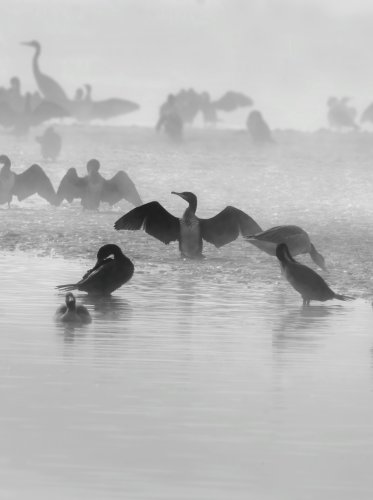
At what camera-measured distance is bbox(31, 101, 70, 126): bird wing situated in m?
42.3

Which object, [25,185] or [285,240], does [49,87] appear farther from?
[285,240]

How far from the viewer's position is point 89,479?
23.2 ft

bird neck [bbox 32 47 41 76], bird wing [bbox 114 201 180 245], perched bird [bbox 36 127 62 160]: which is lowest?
bird wing [bbox 114 201 180 245]

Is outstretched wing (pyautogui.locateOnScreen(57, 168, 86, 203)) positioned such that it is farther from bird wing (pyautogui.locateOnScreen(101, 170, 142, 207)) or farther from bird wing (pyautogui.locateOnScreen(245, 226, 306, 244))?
bird wing (pyautogui.locateOnScreen(245, 226, 306, 244))

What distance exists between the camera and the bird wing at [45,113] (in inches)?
1666

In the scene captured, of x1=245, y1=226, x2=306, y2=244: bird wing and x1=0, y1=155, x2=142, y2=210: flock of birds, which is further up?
x1=0, y1=155, x2=142, y2=210: flock of birds

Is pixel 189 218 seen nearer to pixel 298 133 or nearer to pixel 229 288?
pixel 229 288

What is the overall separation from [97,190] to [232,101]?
121ft

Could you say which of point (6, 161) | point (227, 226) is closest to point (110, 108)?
point (6, 161)

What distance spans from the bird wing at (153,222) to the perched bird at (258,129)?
2552 cm

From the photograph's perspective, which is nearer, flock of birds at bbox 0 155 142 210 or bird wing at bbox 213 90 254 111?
flock of birds at bbox 0 155 142 210

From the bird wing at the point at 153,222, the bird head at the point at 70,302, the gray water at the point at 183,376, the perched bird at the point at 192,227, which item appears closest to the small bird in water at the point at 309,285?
the gray water at the point at 183,376

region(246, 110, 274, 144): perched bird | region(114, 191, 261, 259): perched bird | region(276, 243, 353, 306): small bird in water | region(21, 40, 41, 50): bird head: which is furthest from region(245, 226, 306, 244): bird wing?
region(21, 40, 41, 50): bird head

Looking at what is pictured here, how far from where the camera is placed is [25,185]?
25.6 meters
